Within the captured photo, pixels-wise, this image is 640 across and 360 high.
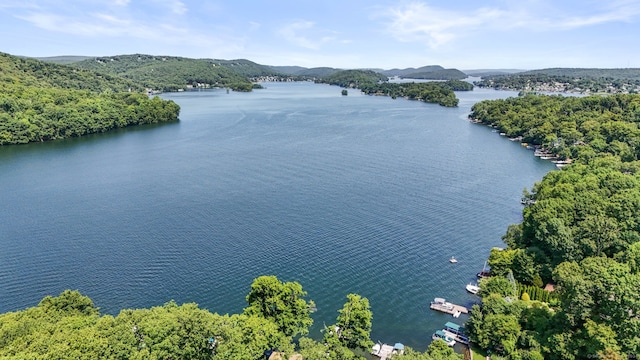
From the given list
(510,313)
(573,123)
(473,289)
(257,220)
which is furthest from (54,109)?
(573,123)

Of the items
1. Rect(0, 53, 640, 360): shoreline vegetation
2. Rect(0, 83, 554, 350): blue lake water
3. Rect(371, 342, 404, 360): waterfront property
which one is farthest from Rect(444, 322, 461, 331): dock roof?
Rect(371, 342, 404, 360): waterfront property

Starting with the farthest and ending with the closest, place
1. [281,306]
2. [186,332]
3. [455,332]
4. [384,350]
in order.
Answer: [455,332]
[384,350]
[281,306]
[186,332]

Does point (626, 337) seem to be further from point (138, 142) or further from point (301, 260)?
point (138, 142)

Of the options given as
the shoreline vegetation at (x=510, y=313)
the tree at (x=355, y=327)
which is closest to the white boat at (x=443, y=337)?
the shoreline vegetation at (x=510, y=313)

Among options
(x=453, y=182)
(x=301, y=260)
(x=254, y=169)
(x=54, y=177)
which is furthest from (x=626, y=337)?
(x=54, y=177)

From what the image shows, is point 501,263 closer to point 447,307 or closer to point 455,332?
point 447,307

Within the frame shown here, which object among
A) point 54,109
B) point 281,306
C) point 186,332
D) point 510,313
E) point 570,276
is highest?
point 54,109

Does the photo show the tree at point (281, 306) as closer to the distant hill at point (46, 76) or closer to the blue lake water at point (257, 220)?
the blue lake water at point (257, 220)
